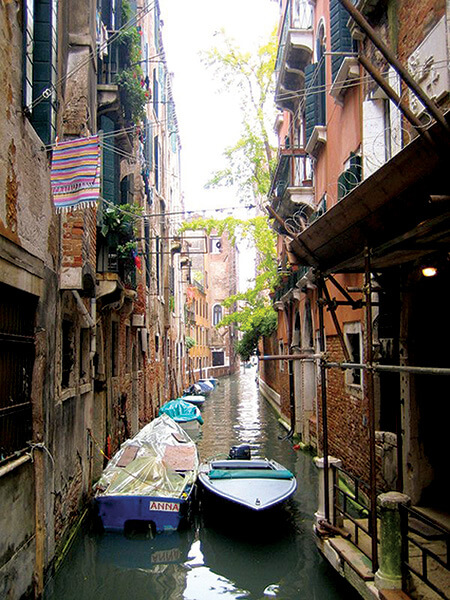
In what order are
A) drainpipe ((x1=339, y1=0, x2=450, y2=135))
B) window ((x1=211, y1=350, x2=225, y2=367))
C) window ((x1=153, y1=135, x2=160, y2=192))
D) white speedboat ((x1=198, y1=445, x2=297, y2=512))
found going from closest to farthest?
drainpipe ((x1=339, y1=0, x2=450, y2=135))
white speedboat ((x1=198, y1=445, x2=297, y2=512))
window ((x1=153, y1=135, x2=160, y2=192))
window ((x1=211, y1=350, x2=225, y2=367))

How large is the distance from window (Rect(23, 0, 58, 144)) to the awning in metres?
3.18

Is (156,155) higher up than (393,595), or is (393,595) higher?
(156,155)

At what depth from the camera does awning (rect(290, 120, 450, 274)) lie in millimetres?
3818

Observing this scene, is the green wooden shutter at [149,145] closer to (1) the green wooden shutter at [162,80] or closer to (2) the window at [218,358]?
(1) the green wooden shutter at [162,80]

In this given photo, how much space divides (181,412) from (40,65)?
14608 millimetres

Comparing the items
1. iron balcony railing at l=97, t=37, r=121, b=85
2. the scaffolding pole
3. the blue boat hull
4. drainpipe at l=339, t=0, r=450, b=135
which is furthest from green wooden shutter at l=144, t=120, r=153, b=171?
drainpipe at l=339, t=0, r=450, b=135

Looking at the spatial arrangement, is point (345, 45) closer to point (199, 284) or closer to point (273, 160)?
point (273, 160)

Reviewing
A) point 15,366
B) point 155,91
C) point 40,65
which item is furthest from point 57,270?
point 155,91

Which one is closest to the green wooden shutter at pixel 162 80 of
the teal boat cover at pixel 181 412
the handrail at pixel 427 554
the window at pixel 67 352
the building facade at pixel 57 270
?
the building facade at pixel 57 270

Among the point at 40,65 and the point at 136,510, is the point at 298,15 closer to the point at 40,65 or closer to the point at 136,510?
the point at 40,65

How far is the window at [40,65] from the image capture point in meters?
5.92

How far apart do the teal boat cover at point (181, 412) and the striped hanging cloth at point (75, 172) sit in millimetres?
13214

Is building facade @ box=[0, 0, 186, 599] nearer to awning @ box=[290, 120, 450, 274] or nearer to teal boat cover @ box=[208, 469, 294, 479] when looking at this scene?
teal boat cover @ box=[208, 469, 294, 479]

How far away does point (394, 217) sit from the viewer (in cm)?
465
